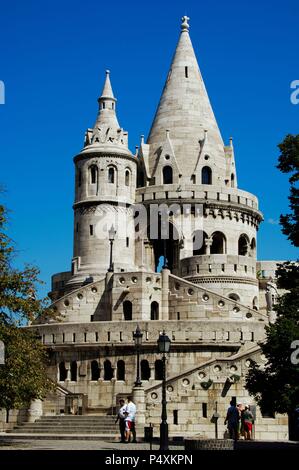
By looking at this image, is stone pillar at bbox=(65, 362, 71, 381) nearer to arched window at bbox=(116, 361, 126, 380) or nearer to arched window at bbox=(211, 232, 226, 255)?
arched window at bbox=(116, 361, 126, 380)

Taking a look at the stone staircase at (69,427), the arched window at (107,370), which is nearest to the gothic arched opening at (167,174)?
the arched window at (107,370)

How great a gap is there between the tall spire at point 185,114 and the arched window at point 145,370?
59.1 ft

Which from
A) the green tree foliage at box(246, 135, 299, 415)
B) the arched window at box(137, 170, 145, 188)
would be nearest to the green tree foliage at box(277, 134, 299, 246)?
the green tree foliage at box(246, 135, 299, 415)

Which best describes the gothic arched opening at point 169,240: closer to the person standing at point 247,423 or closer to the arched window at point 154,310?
the arched window at point 154,310

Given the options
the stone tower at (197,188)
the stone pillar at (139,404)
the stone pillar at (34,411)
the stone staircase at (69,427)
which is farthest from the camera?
the stone tower at (197,188)

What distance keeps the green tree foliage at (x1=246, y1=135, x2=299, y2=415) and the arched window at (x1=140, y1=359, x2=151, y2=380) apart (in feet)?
50.1

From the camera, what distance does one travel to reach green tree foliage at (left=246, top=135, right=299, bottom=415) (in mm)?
30562

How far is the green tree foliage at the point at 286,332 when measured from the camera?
30.6 m

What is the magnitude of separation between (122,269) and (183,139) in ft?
38.1

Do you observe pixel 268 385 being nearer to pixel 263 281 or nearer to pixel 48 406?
pixel 48 406

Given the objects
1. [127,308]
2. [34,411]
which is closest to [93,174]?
[127,308]

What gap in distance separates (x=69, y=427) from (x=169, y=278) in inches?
582

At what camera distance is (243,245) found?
62000 mm
